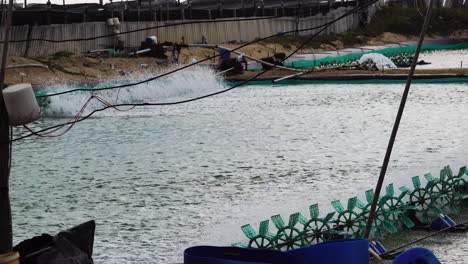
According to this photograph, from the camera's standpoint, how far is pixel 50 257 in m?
4.09

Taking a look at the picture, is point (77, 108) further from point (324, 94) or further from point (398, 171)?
point (398, 171)

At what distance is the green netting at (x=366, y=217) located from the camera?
6.31 metres

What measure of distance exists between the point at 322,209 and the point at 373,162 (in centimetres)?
309

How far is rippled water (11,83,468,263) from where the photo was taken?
26.9 feet

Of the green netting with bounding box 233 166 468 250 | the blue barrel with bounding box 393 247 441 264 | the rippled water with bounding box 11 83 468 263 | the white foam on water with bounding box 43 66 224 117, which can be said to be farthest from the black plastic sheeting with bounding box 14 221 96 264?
the white foam on water with bounding box 43 66 224 117

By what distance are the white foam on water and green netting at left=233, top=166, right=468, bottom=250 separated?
11.7m

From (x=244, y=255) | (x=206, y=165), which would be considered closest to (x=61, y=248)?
(x=244, y=255)

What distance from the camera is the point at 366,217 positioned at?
6758 mm

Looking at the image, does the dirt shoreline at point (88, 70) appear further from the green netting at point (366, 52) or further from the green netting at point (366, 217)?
the green netting at point (366, 217)

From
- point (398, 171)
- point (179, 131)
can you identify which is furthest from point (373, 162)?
point (179, 131)

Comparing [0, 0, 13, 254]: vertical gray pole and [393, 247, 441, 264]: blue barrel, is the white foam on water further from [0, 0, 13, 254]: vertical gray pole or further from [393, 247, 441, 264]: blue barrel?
[393, 247, 441, 264]: blue barrel

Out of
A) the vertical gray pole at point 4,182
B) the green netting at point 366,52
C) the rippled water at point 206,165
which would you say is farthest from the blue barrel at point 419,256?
the green netting at point 366,52

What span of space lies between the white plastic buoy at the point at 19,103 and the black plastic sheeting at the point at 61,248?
61cm

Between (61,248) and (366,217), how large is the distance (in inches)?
128
